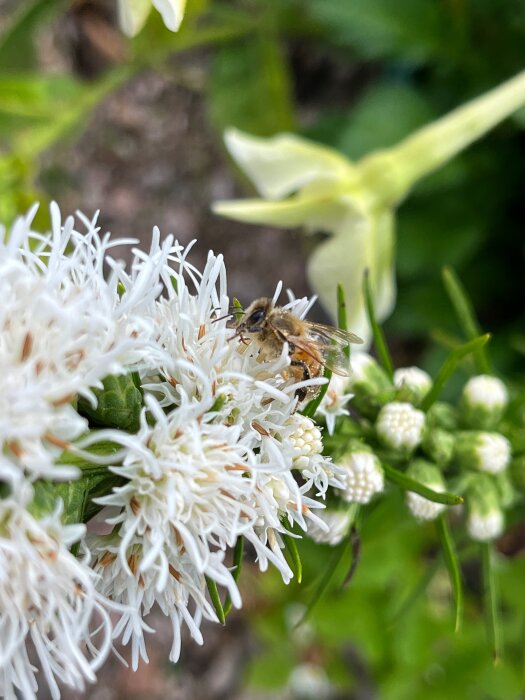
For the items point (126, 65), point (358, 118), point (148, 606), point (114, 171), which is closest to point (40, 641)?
point (148, 606)

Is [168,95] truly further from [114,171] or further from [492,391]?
[492,391]

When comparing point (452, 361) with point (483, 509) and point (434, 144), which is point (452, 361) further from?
point (434, 144)

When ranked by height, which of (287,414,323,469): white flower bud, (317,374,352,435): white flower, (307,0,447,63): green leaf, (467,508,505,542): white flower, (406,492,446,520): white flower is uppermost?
(307,0,447,63): green leaf

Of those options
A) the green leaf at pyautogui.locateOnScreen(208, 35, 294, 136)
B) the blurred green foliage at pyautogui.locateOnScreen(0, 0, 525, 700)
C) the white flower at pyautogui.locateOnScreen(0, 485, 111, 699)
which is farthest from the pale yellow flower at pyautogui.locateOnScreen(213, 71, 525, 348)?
the white flower at pyautogui.locateOnScreen(0, 485, 111, 699)

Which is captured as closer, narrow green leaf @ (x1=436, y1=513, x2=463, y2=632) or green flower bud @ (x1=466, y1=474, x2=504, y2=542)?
narrow green leaf @ (x1=436, y1=513, x2=463, y2=632)

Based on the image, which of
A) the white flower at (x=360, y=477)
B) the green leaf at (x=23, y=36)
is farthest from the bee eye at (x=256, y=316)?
the green leaf at (x=23, y=36)

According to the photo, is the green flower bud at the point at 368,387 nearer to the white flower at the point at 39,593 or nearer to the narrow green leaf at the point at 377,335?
the narrow green leaf at the point at 377,335

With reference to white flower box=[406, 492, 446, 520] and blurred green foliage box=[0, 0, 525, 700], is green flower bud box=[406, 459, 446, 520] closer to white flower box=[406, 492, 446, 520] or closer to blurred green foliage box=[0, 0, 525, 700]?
white flower box=[406, 492, 446, 520]
